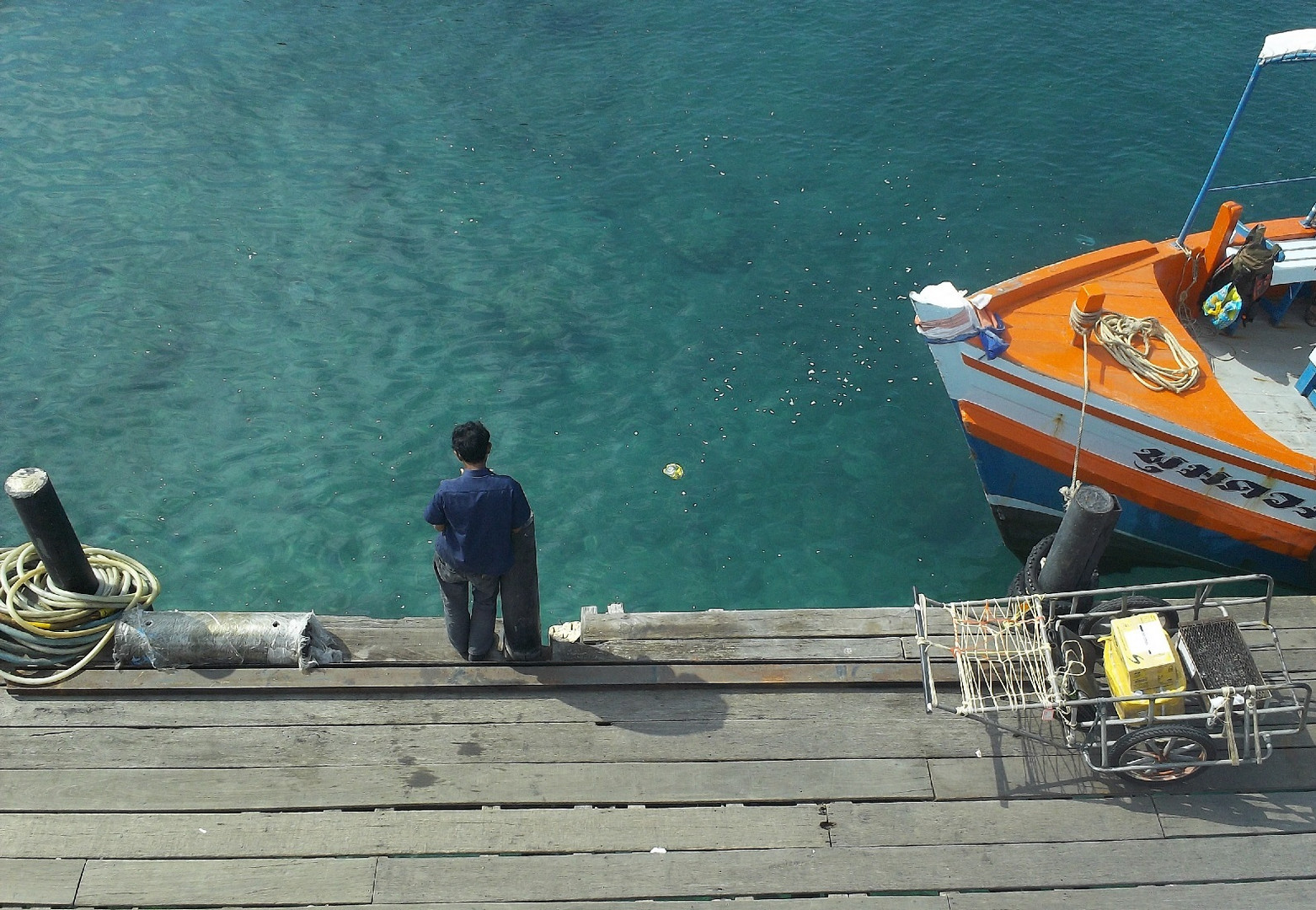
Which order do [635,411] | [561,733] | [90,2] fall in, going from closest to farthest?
[561,733], [635,411], [90,2]

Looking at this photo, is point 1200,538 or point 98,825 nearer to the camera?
point 98,825

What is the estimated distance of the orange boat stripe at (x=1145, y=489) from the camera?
339 inches

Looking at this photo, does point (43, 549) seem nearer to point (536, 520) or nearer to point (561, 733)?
point (561, 733)

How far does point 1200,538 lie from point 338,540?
8308 millimetres

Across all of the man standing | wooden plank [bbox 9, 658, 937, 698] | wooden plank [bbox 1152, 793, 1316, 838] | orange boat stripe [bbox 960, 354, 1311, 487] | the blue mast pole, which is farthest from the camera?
the blue mast pole

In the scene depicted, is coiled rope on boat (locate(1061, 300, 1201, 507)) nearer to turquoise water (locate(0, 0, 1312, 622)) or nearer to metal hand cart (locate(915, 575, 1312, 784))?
turquoise water (locate(0, 0, 1312, 622))

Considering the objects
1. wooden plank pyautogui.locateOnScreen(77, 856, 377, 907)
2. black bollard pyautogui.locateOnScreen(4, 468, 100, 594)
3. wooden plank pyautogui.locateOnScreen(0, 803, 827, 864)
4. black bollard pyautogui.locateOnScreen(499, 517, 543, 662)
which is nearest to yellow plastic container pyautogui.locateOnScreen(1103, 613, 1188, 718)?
wooden plank pyautogui.locateOnScreen(0, 803, 827, 864)

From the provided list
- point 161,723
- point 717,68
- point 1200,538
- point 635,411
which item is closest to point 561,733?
point 161,723

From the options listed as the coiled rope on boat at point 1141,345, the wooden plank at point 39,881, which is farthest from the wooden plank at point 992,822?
the coiled rope on boat at point 1141,345

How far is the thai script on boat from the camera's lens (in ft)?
27.1

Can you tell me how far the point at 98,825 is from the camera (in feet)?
16.6

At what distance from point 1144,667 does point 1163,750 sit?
444 mm

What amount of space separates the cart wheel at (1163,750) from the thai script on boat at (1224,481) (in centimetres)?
379

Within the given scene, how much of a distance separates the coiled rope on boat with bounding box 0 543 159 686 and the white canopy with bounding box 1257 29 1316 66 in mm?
10119
